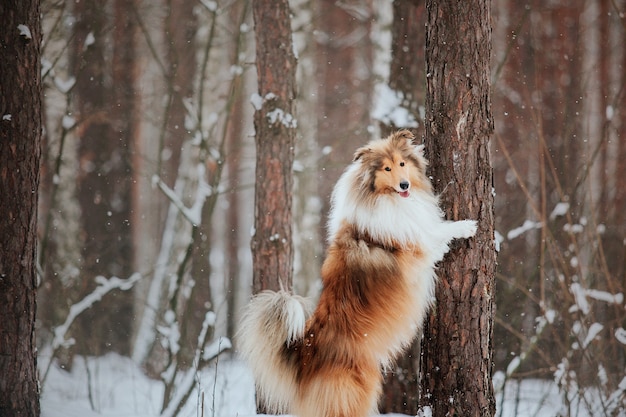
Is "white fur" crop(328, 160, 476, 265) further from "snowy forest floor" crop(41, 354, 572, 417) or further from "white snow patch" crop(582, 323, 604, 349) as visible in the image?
"white snow patch" crop(582, 323, 604, 349)

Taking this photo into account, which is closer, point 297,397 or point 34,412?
point 297,397

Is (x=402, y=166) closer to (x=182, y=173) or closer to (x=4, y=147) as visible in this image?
(x=4, y=147)

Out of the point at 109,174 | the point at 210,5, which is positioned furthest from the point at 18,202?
the point at 109,174

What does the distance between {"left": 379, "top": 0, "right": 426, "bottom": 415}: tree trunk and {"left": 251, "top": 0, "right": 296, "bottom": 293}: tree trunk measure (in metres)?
1.02

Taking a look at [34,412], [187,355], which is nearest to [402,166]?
[34,412]

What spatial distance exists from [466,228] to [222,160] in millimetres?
4291

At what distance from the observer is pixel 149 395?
24.4 feet


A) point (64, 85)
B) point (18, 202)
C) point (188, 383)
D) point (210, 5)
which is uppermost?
point (210, 5)

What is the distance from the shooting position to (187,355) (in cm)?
919

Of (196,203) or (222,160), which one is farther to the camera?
(196,203)

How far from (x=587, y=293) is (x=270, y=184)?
130 inches

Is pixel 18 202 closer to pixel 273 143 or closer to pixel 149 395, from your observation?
pixel 273 143

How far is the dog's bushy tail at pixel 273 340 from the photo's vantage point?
14.1 feet

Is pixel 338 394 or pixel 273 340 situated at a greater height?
pixel 273 340
